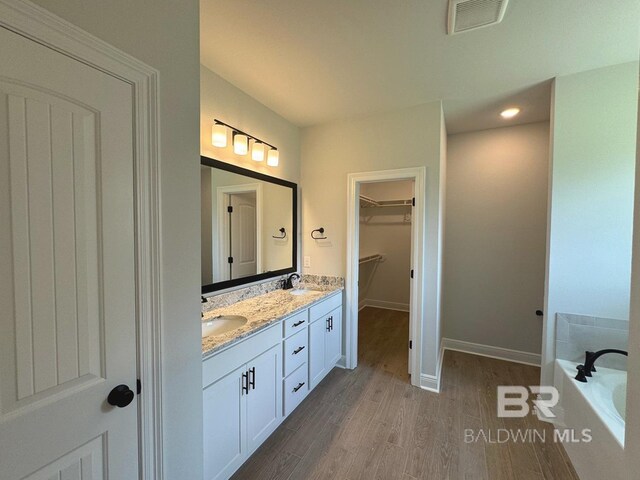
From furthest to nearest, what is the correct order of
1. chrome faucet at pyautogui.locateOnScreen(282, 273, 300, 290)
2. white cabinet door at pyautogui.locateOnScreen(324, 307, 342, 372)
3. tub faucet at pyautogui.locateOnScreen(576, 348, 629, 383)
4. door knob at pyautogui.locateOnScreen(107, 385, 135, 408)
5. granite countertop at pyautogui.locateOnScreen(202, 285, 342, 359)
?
chrome faucet at pyautogui.locateOnScreen(282, 273, 300, 290) < white cabinet door at pyautogui.locateOnScreen(324, 307, 342, 372) < tub faucet at pyautogui.locateOnScreen(576, 348, 629, 383) < granite countertop at pyautogui.locateOnScreen(202, 285, 342, 359) < door knob at pyautogui.locateOnScreen(107, 385, 135, 408)

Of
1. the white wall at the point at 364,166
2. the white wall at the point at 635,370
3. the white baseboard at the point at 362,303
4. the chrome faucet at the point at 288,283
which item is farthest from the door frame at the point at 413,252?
the white baseboard at the point at 362,303

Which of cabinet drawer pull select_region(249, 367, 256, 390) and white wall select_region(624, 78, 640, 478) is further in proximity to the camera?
cabinet drawer pull select_region(249, 367, 256, 390)

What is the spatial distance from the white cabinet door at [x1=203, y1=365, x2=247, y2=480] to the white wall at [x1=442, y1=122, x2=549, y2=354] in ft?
8.99

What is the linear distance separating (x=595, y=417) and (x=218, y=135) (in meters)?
3.05

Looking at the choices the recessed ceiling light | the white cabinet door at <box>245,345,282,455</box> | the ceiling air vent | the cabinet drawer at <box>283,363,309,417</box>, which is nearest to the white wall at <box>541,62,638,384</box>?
the recessed ceiling light

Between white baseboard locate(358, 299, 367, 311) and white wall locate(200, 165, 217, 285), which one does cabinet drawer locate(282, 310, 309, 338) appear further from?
white baseboard locate(358, 299, 367, 311)

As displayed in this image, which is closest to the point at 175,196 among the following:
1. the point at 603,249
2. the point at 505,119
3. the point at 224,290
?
the point at 224,290

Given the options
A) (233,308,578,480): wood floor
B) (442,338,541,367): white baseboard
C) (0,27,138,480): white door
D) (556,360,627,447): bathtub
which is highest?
(0,27,138,480): white door

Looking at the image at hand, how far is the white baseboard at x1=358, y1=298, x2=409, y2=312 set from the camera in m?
5.02

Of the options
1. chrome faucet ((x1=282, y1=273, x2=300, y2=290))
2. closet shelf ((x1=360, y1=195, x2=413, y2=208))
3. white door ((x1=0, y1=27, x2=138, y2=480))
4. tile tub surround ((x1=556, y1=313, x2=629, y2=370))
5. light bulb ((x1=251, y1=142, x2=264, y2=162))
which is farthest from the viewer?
closet shelf ((x1=360, y1=195, x2=413, y2=208))

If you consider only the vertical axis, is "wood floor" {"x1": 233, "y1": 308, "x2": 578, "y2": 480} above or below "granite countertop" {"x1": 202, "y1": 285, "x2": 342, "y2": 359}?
below

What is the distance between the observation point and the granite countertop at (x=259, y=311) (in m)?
1.49

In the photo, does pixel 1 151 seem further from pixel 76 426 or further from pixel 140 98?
pixel 76 426

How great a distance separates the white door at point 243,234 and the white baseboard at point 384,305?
10.6ft
